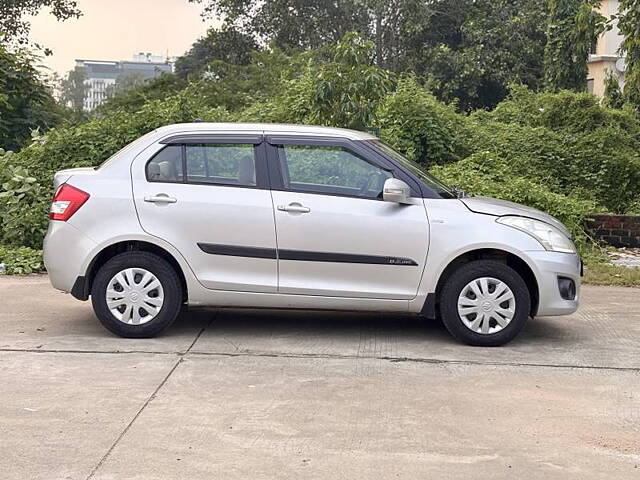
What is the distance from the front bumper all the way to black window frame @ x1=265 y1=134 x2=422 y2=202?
1.05 metres

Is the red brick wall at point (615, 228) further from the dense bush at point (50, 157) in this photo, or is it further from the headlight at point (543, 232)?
the dense bush at point (50, 157)

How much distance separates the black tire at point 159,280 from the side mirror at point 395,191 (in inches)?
68.2

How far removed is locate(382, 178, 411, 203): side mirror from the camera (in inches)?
269

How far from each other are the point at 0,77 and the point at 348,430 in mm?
12553

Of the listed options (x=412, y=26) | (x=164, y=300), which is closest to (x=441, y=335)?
(x=164, y=300)

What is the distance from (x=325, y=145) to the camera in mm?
7133

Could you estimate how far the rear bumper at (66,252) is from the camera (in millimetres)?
7016

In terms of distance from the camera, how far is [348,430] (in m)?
5.08

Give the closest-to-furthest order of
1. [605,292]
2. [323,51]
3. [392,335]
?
[392,335], [605,292], [323,51]

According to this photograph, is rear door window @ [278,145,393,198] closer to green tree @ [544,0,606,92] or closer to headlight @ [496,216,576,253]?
headlight @ [496,216,576,253]

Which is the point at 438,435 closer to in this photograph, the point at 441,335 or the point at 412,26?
the point at 441,335

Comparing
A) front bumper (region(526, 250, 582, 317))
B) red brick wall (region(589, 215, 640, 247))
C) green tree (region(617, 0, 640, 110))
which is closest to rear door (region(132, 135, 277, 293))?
front bumper (region(526, 250, 582, 317))

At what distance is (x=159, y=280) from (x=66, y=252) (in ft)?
2.51

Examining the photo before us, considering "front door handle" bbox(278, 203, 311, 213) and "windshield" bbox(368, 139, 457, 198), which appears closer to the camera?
"front door handle" bbox(278, 203, 311, 213)
